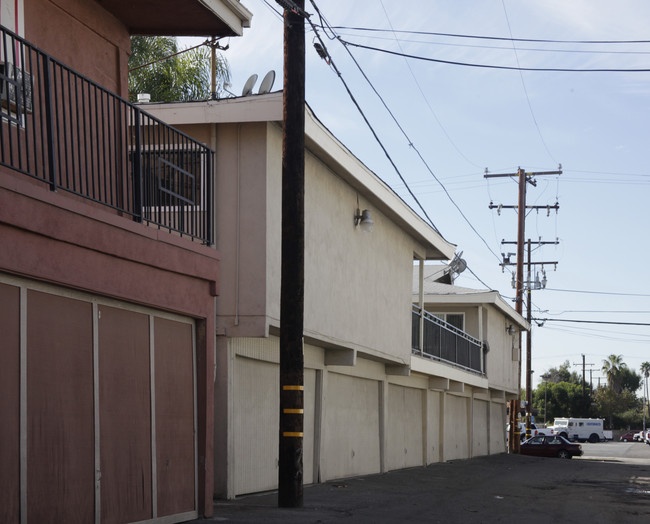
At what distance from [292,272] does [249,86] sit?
4.22m

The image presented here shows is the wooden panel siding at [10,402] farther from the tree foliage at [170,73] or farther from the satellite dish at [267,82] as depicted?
the tree foliage at [170,73]

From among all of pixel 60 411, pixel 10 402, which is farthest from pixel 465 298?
pixel 10 402

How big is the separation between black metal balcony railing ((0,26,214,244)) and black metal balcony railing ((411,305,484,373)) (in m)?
13.0

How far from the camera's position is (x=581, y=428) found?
9325 cm

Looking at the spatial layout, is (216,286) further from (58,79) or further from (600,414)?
(600,414)

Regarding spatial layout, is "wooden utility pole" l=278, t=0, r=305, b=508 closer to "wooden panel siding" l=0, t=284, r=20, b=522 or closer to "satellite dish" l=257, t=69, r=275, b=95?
"satellite dish" l=257, t=69, r=275, b=95

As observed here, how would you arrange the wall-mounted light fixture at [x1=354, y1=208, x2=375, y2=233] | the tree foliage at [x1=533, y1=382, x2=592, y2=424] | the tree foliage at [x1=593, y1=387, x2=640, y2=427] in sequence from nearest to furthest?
the wall-mounted light fixture at [x1=354, y1=208, x2=375, y2=233], the tree foliage at [x1=533, y1=382, x2=592, y2=424], the tree foliage at [x1=593, y1=387, x2=640, y2=427]

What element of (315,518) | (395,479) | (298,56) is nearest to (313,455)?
(395,479)

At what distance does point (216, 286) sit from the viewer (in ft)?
41.5

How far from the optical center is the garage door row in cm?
873

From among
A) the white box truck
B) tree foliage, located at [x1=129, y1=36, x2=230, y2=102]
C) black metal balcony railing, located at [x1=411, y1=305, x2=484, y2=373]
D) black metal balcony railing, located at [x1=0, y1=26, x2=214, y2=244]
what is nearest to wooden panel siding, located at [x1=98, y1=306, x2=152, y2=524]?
black metal balcony railing, located at [x1=0, y1=26, x2=214, y2=244]

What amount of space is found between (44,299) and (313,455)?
10873 millimetres

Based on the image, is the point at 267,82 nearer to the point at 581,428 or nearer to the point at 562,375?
the point at 581,428

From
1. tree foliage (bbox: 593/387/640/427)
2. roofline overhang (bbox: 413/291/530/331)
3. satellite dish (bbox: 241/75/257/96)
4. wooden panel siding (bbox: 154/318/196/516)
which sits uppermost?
satellite dish (bbox: 241/75/257/96)
